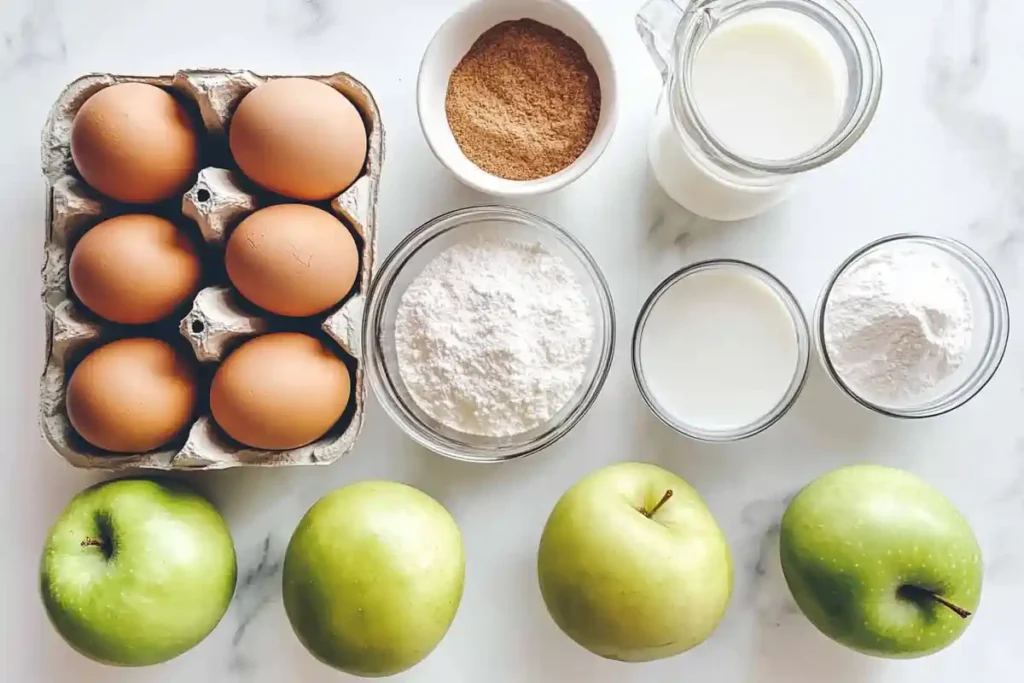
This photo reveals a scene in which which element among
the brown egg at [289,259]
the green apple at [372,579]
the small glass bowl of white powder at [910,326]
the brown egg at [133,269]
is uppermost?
the small glass bowl of white powder at [910,326]

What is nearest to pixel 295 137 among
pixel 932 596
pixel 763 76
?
pixel 763 76

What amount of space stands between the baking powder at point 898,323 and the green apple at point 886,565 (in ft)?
0.38

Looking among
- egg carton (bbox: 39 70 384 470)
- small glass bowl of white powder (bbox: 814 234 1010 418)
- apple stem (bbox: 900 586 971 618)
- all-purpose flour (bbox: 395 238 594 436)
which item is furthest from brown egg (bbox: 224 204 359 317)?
apple stem (bbox: 900 586 971 618)

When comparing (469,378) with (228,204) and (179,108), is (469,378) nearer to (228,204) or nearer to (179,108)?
(228,204)

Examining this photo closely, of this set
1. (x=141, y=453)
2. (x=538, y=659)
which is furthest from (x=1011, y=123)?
(x=141, y=453)

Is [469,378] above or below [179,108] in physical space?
below

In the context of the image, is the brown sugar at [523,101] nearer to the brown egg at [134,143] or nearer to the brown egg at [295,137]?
the brown egg at [295,137]

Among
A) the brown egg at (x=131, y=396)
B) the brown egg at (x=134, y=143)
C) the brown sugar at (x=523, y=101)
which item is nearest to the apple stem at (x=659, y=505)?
the brown sugar at (x=523, y=101)

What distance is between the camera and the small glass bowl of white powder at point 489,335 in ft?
3.26

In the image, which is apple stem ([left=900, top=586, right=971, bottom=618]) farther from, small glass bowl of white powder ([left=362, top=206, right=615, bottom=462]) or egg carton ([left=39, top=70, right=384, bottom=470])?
egg carton ([left=39, top=70, right=384, bottom=470])

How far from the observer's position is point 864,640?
963mm

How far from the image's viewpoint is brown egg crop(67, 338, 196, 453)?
0.89 m

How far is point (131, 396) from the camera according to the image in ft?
2.92

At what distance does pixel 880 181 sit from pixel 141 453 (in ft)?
2.95
